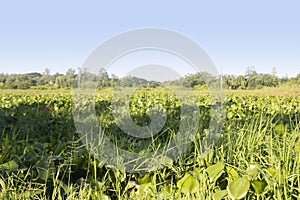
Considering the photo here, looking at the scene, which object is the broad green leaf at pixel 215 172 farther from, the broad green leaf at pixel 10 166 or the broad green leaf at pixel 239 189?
the broad green leaf at pixel 10 166

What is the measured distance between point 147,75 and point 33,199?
1.24 meters

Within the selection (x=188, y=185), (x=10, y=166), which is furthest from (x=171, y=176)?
(x=10, y=166)

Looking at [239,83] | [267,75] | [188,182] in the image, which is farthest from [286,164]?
[267,75]

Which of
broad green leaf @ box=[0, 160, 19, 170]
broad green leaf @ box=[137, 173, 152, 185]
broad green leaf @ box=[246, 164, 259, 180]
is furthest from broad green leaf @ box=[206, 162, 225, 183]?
broad green leaf @ box=[0, 160, 19, 170]

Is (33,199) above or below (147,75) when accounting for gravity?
below

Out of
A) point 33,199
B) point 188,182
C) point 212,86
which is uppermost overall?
point 212,86

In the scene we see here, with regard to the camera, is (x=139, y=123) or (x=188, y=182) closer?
(x=188, y=182)

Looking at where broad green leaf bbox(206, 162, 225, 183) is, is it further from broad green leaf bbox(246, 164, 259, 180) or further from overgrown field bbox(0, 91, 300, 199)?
broad green leaf bbox(246, 164, 259, 180)

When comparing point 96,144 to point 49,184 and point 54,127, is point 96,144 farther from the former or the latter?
point 54,127

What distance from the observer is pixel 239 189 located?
140 cm

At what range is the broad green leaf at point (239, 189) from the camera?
54.7 inches

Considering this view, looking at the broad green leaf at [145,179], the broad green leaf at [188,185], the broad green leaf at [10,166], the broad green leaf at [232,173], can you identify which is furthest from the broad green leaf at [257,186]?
the broad green leaf at [10,166]

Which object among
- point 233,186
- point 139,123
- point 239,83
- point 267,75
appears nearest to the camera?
point 233,186

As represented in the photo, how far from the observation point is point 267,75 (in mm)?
24375
